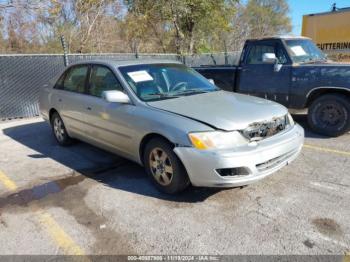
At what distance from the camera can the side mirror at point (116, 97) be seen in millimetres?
3891

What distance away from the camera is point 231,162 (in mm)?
3123

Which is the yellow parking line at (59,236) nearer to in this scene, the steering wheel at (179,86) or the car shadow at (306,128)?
the steering wheel at (179,86)

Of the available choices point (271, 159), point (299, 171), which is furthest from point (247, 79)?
point (271, 159)

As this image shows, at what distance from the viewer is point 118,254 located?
8.92 feet

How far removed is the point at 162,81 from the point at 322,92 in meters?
3.33

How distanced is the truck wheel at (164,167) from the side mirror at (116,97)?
0.68m

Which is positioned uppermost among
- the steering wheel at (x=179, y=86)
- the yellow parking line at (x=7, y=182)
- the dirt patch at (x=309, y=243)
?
the steering wheel at (x=179, y=86)

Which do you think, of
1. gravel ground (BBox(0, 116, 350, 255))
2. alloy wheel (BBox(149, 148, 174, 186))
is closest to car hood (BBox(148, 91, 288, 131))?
alloy wheel (BBox(149, 148, 174, 186))

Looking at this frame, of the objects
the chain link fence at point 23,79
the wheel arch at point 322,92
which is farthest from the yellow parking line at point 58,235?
the chain link fence at point 23,79

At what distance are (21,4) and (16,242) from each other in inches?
476

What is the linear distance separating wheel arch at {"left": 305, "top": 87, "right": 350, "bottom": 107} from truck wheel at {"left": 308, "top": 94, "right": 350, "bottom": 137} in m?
0.08

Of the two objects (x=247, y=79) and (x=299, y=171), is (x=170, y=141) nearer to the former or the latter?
(x=299, y=171)

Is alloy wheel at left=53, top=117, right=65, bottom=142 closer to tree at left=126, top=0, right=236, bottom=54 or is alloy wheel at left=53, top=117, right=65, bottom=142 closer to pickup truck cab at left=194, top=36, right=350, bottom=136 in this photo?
pickup truck cab at left=194, top=36, right=350, bottom=136

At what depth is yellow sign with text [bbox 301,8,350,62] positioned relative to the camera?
9.88 meters
